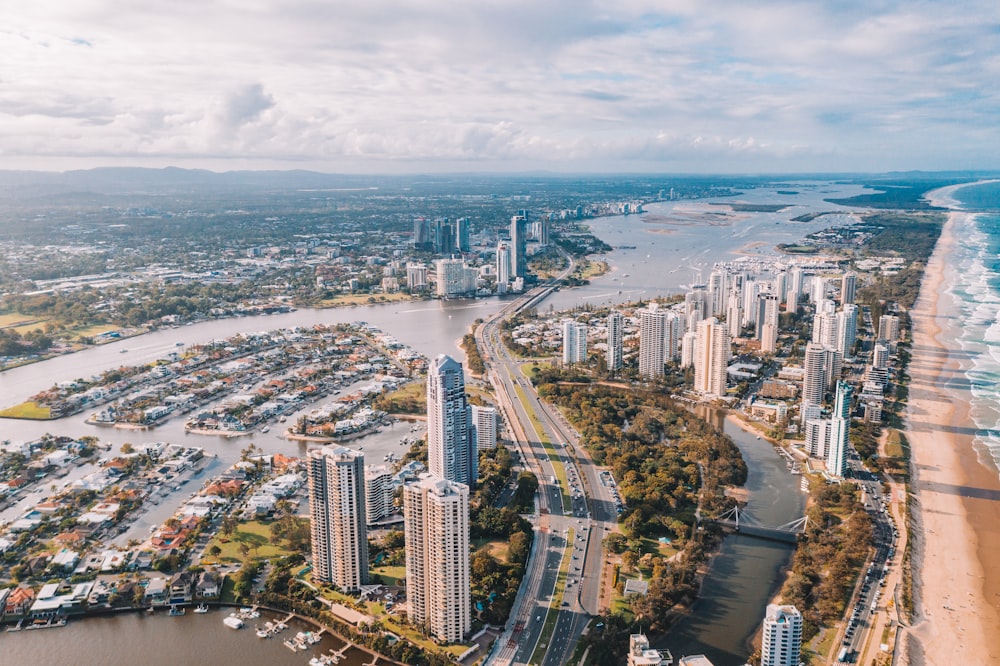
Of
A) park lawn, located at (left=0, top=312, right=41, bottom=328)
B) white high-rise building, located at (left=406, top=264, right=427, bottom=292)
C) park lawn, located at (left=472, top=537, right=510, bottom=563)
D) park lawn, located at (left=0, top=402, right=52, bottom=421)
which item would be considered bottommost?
park lawn, located at (left=472, top=537, right=510, bottom=563)

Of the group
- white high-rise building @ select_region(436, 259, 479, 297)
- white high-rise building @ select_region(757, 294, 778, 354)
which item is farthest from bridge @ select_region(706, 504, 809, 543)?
white high-rise building @ select_region(436, 259, 479, 297)

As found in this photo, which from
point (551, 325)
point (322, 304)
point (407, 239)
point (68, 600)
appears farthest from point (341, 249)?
point (68, 600)

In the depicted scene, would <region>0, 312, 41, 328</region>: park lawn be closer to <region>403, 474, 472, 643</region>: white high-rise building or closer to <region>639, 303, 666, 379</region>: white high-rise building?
<region>639, 303, 666, 379</region>: white high-rise building

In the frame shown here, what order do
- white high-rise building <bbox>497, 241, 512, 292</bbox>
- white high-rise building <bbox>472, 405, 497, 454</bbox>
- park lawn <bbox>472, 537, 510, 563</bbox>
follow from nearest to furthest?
park lawn <bbox>472, 537, 510, 563</bbox>, white high-rise building <bbox>472, 405, 497, 454</bbox>, white high-rise building <bbox>497, 241, 512, 292</bbox>

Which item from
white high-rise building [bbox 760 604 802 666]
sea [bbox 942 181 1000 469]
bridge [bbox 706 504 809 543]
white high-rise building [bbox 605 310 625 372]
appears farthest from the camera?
white high-rise building [bbox 605 310 625 372]

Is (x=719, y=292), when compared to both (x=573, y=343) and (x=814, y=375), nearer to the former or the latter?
(x=573, y=343)

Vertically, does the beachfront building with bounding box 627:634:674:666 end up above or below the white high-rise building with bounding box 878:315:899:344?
below

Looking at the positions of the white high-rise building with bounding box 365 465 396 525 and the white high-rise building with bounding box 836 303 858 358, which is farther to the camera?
the white high-rise building with bounding box 836 303 858 358

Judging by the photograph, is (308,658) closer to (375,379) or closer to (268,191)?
(375,379)
